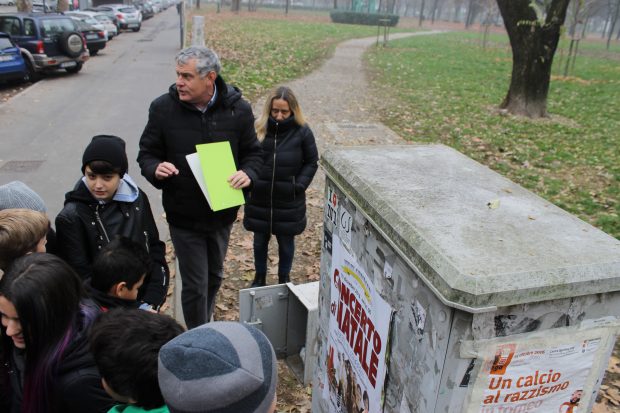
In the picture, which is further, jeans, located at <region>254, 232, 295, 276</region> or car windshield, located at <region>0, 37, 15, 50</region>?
car windshield, located at <region>0, 37, 15, 50</region>

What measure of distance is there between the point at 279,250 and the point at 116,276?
220cm

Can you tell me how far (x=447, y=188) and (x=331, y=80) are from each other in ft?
47.3

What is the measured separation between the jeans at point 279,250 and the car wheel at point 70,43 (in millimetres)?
12813

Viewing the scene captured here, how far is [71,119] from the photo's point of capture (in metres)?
10.3

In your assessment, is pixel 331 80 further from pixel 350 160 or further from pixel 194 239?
pixel 350 160

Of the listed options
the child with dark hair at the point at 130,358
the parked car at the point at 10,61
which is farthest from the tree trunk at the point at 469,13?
the child with dark hair at the point at 130,358

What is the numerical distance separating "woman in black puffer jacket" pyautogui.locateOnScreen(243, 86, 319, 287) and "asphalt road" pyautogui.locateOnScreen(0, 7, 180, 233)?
77.7 inches

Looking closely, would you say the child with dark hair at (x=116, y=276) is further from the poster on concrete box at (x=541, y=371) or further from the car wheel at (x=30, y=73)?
the car wheel at (x=30, y=73)

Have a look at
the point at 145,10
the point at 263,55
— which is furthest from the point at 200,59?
the point at 145,10

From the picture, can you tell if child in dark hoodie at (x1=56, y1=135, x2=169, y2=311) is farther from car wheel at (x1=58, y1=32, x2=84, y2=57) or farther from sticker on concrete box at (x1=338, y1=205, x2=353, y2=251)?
car wheel at (x1=58, y1=32, x2=84, y2=57)

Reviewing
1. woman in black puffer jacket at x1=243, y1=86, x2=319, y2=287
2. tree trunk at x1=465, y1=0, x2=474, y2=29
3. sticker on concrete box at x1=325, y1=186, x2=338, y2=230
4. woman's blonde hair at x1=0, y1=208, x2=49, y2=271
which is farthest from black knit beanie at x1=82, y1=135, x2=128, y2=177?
tree trunk at x1=465, y1=0, x2=474, y2=29

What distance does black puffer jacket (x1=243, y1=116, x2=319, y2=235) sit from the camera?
417 cm

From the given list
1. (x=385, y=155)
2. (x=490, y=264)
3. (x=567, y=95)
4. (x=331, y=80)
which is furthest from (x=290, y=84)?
(x=490, y=264)

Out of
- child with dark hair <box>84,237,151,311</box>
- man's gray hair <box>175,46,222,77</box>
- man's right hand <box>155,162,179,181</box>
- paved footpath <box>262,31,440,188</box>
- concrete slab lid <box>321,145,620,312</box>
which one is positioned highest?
man's gray hair <box>175,46,222,77</box>
